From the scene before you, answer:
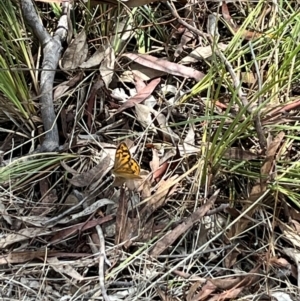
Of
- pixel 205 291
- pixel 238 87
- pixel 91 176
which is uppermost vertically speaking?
pixel 238 87

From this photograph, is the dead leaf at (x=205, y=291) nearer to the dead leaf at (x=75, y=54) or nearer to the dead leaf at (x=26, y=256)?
the dead leaf at (x=26, y=256)

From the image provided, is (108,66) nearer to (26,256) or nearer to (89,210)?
(89,210)

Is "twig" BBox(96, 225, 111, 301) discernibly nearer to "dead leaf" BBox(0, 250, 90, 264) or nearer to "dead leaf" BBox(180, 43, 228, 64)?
"dead leaf" BBox(0, 250, 90, 264)

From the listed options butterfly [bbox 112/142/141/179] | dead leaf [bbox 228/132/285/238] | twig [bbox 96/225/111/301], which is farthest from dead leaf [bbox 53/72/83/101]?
dead leaf [bbox 228/132/285/238]

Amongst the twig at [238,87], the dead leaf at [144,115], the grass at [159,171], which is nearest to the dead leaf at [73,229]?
the grass at [159,171]

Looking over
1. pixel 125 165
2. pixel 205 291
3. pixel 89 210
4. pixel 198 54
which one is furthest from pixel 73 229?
pixel 198 54

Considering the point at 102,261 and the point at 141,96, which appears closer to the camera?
the point at 102,261
